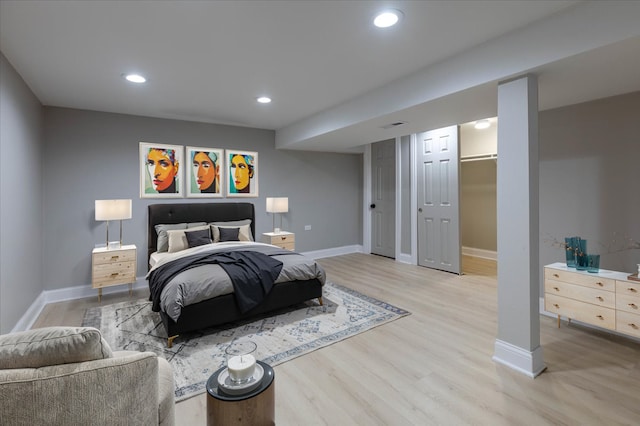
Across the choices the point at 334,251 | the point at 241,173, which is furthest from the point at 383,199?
the point at 241,173

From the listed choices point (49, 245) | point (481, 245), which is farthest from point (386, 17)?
point (481, 245)

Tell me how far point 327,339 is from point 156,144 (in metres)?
3.72

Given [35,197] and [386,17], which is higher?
[386,17]

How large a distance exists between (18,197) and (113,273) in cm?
134

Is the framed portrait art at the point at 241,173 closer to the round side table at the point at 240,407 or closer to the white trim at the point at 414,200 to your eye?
the white trim at the point at 414,200

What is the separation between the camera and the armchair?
0.96 m

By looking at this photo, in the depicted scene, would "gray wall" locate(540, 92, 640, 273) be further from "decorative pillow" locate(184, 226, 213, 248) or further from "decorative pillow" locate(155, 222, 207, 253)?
"decorative pillow" locate(155, 222, 207, 253)

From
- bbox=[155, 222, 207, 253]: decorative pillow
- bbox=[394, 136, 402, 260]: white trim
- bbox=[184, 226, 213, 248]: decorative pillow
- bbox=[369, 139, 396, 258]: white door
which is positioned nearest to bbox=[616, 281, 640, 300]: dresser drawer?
bbox=[394, 136, 402, 260]: white trim

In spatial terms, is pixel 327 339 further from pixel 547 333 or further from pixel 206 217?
pixel 206 217

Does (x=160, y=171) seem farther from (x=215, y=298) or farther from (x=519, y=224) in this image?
(x=519, y=224)

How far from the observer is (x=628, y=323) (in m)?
2.53

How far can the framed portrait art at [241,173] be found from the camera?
5250 mm

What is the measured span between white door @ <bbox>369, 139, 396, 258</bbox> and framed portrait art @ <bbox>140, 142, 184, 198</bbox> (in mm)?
3738

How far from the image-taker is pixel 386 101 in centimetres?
337
